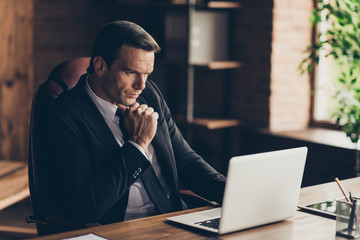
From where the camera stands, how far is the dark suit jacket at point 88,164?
195 cm

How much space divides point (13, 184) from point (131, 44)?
1.63 metres

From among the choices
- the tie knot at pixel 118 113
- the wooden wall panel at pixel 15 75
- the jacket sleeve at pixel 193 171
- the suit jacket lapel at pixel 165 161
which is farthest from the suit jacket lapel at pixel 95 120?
the wooden wall panel at pixel 15 75

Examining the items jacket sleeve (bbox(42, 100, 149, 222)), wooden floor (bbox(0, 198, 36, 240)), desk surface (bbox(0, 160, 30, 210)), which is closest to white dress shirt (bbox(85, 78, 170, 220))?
jacket sleeve (bbox(42, 100, 149, 222))

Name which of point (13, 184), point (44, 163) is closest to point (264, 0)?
point (13, 184)

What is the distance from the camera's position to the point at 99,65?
7.02 ft

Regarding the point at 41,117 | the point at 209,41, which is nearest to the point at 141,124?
the point at 41,117

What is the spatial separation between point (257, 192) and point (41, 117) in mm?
836

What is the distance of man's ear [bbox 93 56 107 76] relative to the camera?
2.13m

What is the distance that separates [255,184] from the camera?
1733 mm

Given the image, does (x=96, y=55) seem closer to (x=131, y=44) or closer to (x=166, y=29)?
(x=131, y=44)

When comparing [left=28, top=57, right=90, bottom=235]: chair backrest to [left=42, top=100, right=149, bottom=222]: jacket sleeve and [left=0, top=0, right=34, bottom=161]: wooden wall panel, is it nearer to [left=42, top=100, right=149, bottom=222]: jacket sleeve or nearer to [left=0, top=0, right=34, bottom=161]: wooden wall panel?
[left=42, top=100, right=149, bottom=222]: jacket sleeve

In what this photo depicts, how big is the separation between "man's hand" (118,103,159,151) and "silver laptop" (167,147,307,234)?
33 centimetres

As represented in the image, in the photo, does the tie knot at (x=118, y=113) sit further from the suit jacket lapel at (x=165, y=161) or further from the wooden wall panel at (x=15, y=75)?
the wooden wall panel at (x=15, y=75)

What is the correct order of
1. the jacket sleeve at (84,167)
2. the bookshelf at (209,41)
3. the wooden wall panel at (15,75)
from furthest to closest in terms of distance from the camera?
the wooden wall panel at (15,75) < the bookshelf at (209,41) < the jacket sleeve at (84,167)
